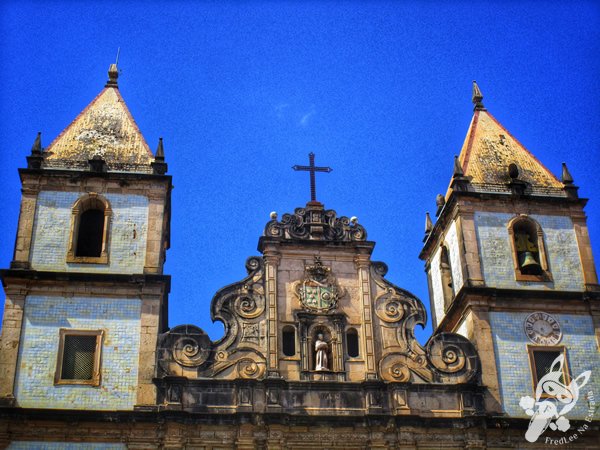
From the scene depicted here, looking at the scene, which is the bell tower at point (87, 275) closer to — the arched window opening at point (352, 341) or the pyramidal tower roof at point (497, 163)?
the arched window opening at point (352, 341)

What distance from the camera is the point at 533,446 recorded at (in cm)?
2295

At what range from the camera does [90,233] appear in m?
25.3

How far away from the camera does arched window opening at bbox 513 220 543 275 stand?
26094mm

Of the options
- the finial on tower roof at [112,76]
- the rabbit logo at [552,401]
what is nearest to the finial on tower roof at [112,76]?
the finial on tower roof at [112,76]

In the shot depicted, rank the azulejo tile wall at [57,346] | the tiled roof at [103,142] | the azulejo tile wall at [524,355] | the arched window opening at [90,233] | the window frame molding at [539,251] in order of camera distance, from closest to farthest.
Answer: the azulejo tile wall at [57,346]
the azulejo tile wall at [524,355]
the arched window opening at [90,233]
the window frame molding at [539,251]
the tiled roof at [103,142]

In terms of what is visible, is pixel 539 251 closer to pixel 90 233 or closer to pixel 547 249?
pixel 547 249

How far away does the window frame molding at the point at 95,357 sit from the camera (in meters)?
22.6

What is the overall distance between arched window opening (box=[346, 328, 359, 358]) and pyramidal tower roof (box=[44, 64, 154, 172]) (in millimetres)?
7126

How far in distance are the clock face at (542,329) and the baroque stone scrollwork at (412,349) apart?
176cm

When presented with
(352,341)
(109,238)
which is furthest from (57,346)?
(352,341)

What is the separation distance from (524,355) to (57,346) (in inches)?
464

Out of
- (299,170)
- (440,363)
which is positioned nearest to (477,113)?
(299,170)

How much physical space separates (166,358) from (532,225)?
10972mm

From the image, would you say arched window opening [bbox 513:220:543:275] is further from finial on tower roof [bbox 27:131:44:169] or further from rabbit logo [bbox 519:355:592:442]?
finial on tower roof [bbox 27:131:44:169]
